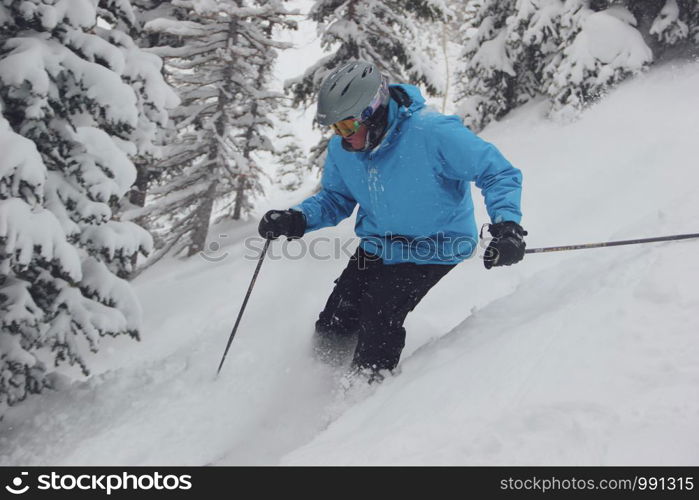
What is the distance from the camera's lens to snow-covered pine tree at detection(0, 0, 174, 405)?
420cm

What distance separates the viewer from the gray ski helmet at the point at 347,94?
126 inches

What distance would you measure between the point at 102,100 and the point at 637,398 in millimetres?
5034

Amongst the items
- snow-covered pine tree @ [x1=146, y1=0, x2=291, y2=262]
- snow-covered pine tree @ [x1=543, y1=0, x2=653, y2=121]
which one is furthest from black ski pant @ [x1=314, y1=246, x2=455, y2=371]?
snow-covered pine tree @ [x1=146, y1=0, x2=291, y2=262]

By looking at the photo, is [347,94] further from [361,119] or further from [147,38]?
[147,38]

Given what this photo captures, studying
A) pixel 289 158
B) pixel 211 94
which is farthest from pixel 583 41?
pixel 289 158

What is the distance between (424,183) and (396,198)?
245 mm

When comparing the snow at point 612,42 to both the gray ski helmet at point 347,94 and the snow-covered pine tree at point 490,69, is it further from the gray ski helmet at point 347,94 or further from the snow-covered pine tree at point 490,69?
the gray ski helmet at point 347,94

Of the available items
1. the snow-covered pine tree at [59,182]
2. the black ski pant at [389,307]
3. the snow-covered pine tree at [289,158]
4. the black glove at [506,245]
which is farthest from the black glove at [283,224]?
the snow-covered pine tree at [289,158]

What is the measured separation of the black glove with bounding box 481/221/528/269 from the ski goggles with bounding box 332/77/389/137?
3.86ft

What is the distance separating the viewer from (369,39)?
11.5m

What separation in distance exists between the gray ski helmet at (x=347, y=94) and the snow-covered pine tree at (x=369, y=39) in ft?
25.8

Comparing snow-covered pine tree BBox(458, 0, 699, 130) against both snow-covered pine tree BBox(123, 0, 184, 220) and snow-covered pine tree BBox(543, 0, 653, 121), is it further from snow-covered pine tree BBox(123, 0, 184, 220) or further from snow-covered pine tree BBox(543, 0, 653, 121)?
snow-covered pine tree BBox(123, 0, 184, 220)

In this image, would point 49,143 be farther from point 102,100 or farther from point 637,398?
point 637,398
